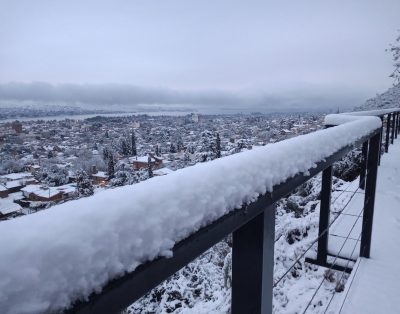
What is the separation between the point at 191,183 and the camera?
1.77 feet

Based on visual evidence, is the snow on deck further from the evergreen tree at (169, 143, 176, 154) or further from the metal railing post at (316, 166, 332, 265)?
the evergreen tree at (169, 143, 176, 154)

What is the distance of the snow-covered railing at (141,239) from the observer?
12.1 inches

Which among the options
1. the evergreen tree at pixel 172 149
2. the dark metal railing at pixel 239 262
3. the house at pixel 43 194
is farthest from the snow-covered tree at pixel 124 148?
the dark metal railing at pixel 239 262

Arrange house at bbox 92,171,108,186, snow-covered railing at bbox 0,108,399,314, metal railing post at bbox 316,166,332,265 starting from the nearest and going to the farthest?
1. snow-covered railing at bbox 0,108,399,314
2. metal railing post at bbox 316,166,332,265
3. house at bbox 92,171,108,186

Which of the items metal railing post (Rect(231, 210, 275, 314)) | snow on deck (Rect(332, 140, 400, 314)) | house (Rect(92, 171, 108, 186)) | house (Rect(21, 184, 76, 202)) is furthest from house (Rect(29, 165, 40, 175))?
metal railing post (Rect(231, 210, 275, 314))

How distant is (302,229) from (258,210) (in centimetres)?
382

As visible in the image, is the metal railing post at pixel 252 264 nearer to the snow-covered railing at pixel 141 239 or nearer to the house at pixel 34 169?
the snow-covered railing at pixel 141 239

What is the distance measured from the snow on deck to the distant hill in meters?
11.3

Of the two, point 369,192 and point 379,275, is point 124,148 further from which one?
point 379,275

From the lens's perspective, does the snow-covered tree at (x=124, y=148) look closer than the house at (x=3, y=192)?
No

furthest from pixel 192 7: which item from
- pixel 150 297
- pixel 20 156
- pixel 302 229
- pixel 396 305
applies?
pixel 396 305

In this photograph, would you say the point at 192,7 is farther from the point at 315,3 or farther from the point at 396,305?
the point at 396,305

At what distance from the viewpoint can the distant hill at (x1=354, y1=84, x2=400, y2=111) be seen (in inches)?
524

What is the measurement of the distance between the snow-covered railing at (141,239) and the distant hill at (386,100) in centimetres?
1433
